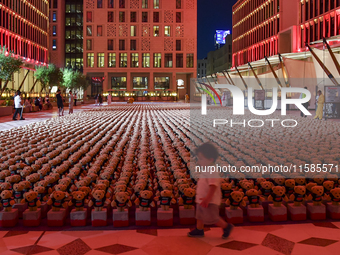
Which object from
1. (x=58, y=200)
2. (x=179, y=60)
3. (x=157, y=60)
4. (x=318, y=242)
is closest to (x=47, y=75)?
(x=157, y=60)

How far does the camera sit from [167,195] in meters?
5.06

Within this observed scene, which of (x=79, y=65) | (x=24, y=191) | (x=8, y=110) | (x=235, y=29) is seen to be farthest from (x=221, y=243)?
(x=79, y=65)

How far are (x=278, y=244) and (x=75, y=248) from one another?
2205 mm

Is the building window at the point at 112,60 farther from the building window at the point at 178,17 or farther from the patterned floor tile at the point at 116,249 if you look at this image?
the patterned floor tile at the point at 116,249

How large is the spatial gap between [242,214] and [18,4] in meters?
65.9

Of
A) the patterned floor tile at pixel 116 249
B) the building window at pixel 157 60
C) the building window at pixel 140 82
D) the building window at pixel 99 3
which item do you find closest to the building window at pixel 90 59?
the building window at pixel 140 82

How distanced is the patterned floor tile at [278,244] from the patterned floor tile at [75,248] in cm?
195

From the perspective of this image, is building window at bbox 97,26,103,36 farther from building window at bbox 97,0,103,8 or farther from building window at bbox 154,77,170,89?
building window at bbox 154,77,170,89

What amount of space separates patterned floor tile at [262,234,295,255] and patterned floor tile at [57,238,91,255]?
6.38ft

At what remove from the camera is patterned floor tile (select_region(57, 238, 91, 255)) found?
394cm

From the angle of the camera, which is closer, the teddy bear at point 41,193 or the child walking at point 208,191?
the child walking at point 208,191

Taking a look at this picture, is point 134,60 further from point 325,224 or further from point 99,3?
point 325,224

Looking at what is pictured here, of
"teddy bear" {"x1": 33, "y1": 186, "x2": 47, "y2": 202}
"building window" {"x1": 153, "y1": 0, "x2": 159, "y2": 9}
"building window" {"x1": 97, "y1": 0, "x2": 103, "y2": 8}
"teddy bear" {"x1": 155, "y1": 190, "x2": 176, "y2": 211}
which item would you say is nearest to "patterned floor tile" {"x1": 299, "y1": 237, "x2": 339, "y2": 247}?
"teddy bear" {"x1": 155, "y1": 190, "x2": 176, "y2": 211}

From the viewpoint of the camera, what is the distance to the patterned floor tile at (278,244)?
397 centimetres
